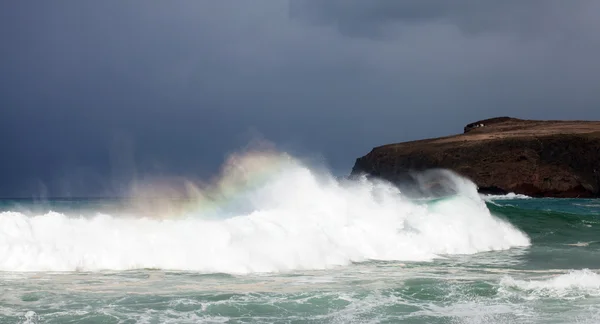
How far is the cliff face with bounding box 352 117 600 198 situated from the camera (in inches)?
3317

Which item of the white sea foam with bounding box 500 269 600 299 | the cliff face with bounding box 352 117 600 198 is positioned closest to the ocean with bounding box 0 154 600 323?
the white sea foam with bounding box 500 269 600 299

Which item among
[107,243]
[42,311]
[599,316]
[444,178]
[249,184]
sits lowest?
[599,316]

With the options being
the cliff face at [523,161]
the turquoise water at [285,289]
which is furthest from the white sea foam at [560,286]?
the cliff face at [523,161]

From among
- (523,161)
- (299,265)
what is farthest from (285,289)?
(523,161)

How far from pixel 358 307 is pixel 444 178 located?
271 feet

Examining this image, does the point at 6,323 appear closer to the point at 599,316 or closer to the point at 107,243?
the point at 107,243

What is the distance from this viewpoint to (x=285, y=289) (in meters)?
12.8

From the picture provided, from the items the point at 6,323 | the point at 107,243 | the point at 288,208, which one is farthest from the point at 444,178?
the point at 6,323

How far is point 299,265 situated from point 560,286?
20.0ft

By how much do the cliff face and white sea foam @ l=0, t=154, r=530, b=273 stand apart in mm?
64170

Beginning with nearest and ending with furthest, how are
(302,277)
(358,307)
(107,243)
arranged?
(358,307) < (302,277) < (107,243)

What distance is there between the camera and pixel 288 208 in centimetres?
2195

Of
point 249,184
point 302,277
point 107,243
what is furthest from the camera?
point 249,184

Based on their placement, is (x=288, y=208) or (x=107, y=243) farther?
(x=288, y=208)
